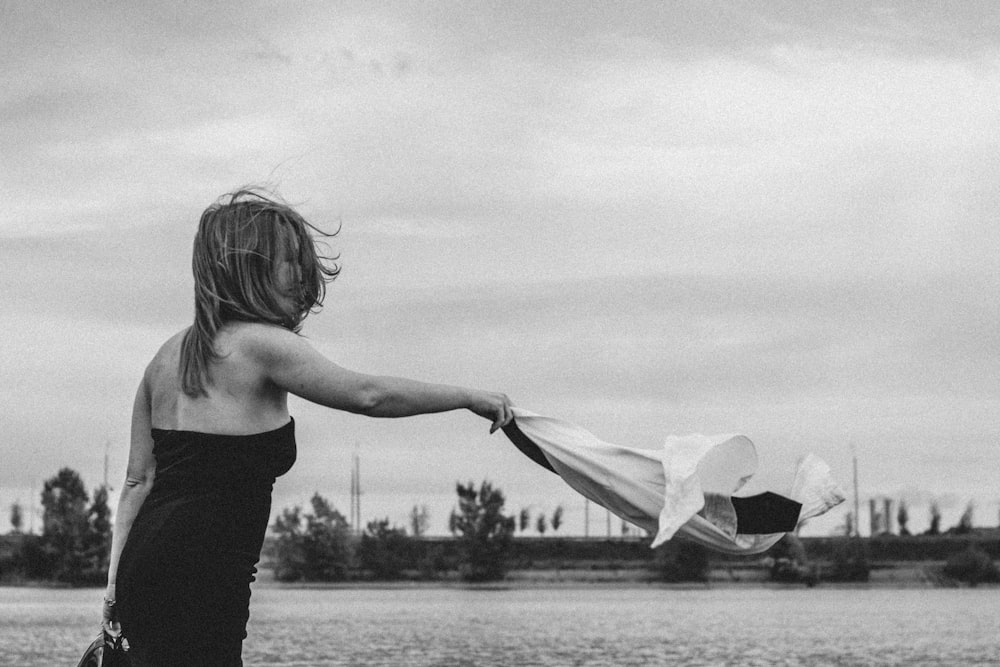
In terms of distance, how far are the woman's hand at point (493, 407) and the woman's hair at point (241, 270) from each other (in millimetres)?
607

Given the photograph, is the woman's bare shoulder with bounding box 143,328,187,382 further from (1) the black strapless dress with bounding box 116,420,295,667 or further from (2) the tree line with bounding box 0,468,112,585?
(2) the tree line with bounding box 0,468,112,585

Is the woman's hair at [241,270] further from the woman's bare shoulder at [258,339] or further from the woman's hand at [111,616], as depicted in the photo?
the woman's hand at [111,616]

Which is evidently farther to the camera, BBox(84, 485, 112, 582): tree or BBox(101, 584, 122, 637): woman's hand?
BBox(84, 485, 112, 582): tree

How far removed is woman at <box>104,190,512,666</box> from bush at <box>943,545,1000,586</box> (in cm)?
18747

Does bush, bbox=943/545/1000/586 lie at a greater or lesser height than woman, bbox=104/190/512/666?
lesser

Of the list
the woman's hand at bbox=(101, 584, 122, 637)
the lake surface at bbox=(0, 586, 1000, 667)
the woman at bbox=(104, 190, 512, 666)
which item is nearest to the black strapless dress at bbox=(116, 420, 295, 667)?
the woman at bbox=(104, 190, 512, 666)

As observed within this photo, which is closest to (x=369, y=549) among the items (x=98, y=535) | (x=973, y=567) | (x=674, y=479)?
(x=98, y=535)

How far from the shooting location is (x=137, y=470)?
436 cm

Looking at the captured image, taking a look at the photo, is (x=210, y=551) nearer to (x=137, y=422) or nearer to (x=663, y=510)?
(x=137, y=422)

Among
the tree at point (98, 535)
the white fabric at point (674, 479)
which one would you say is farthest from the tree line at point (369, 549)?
the white fabric at point (674, 479)

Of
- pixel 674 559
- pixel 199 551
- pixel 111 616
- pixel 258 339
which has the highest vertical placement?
pixel 258 339

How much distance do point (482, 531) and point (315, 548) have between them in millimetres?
25574

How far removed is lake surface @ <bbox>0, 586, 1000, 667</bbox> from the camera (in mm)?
68312

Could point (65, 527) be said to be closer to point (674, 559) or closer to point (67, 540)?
point (67, 540)
